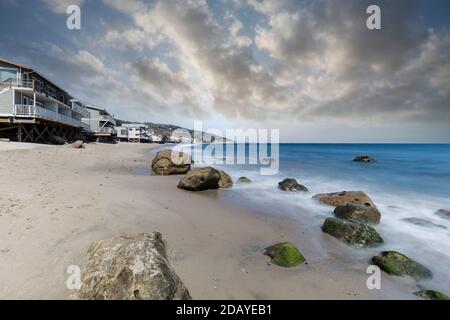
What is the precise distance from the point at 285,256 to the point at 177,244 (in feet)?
8.48

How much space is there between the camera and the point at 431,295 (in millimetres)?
4516

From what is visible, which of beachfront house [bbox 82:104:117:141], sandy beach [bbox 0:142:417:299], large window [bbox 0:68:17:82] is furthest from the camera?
beachfront house [bbox 82:104:117:141]

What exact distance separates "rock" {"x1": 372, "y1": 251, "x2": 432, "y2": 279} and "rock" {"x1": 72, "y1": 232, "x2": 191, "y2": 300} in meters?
4.79

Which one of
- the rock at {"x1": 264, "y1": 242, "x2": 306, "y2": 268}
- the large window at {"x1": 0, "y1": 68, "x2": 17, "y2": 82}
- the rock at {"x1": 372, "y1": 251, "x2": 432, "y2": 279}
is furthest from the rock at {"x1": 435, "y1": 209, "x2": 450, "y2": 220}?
the large window at {"x1": 0, "y1": 68, "x2": 17, "y2": 82}

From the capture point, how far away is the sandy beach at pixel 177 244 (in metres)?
4.10

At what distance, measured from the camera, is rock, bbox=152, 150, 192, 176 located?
16.3 m

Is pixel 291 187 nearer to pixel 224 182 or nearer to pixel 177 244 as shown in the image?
pixel 224 182

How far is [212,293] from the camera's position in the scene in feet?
13.3

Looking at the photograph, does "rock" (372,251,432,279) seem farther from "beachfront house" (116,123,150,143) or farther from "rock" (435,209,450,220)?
"beachfront house" (116,123,150,143)

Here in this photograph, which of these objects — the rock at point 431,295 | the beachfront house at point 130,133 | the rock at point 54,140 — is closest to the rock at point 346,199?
the rock at point 431,295

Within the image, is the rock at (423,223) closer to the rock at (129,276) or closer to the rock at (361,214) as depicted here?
the rock at (361,214)
